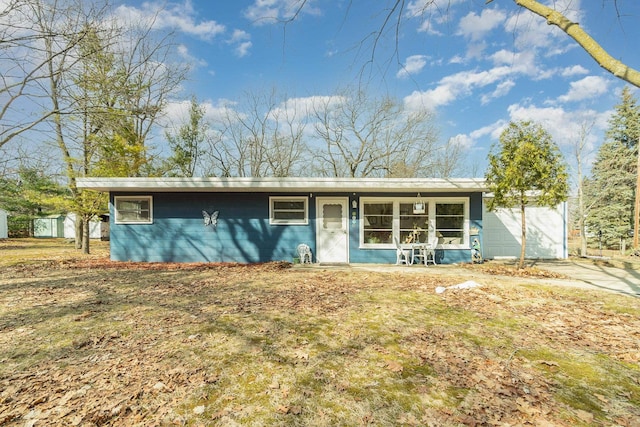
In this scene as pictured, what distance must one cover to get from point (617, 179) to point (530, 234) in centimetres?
1090

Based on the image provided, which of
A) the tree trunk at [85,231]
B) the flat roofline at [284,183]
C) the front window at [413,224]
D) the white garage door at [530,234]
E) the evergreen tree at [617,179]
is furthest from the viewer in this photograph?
the evergreen tree at [617,179]

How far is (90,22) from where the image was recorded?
585 cm

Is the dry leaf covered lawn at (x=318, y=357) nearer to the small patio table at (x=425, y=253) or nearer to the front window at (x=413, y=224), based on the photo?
the small patio table at (x=425, y=253)

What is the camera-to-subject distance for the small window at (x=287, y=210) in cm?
934

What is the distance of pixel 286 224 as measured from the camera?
30.6 ft

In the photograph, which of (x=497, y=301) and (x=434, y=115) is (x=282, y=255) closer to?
(x=497, y=301)

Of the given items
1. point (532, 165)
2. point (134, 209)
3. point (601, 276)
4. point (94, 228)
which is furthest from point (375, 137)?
point (94, 228)

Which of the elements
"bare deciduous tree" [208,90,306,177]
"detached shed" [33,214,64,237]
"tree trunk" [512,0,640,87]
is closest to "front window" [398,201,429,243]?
"tree trunk" [512,0,640,87]

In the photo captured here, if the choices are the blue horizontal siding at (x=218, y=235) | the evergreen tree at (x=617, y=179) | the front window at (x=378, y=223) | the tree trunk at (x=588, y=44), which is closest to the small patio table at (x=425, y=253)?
the blue horizontal siding at (x=218, y=235)

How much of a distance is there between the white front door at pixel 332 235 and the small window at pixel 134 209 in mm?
5236

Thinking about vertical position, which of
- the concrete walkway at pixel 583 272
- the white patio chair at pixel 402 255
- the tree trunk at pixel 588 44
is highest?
the tree trunk at pixel 588 44

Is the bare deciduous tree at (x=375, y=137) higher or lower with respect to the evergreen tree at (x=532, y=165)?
higher

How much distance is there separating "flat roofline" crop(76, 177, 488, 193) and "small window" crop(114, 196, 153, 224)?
2.47ft

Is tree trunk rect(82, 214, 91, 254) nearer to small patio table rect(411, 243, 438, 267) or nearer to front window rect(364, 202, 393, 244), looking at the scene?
front window rect(364, 202, 393, 244)
